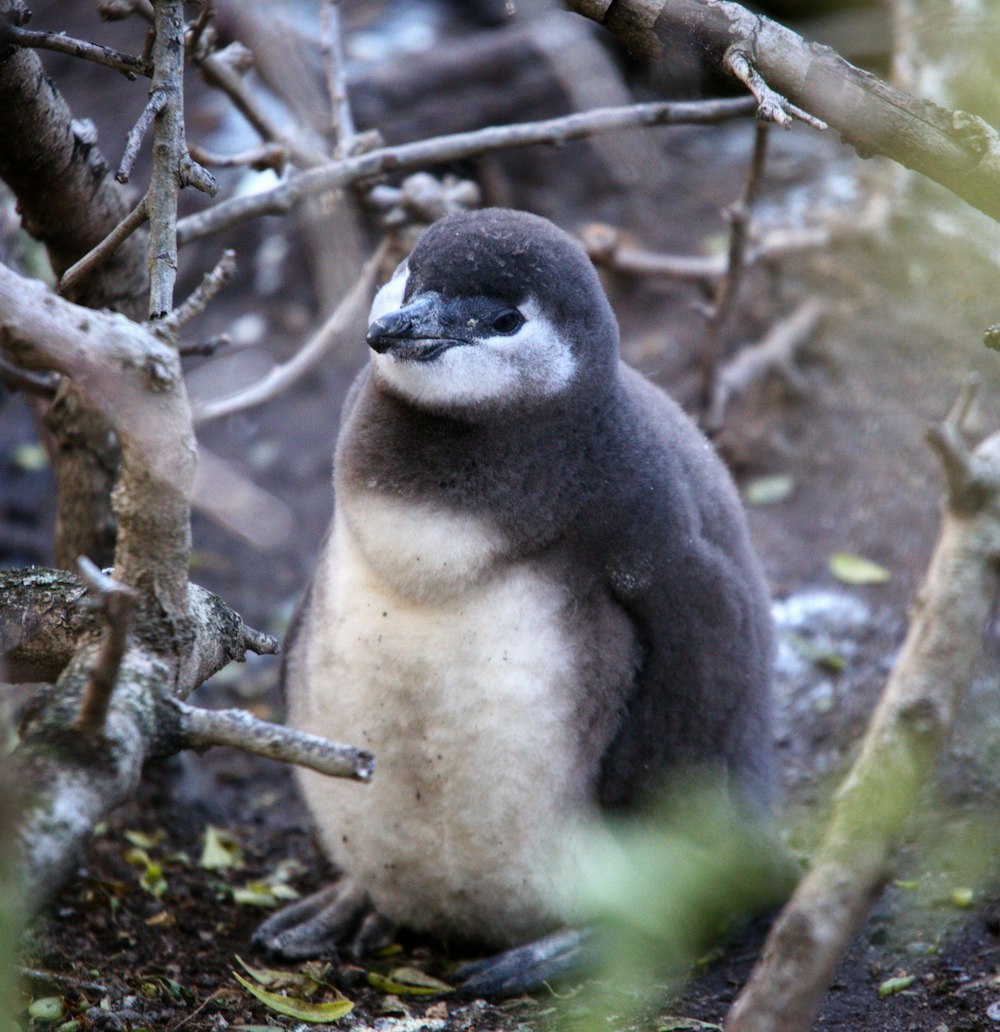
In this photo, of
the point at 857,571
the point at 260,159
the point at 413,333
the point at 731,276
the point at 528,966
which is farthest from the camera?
the point at 731,276

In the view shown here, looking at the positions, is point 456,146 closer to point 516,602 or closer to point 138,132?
point 516,602

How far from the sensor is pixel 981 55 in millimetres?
2428

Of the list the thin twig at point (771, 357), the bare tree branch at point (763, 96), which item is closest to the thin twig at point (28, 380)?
the bare tree branch at point (763, 96)

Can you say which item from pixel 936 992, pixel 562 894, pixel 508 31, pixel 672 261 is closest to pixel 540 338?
pixel 562 894

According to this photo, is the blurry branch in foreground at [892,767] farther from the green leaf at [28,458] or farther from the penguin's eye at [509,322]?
the green leaf at [28,458]

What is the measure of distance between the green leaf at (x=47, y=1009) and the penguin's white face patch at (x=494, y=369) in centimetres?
131

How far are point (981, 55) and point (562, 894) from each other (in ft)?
6.30

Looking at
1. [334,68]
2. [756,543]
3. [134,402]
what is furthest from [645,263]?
[134,402]

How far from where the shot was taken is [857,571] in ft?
14.0

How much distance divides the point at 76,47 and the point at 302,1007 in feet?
6.05

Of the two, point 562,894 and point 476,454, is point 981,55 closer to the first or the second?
point 476,454

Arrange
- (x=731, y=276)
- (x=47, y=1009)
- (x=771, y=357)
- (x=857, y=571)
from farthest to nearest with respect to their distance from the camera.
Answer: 1. (x=771, y=357)
2. (x=731, y=276)
3. (x=857, y=571)
4. (x=47, y=1009)

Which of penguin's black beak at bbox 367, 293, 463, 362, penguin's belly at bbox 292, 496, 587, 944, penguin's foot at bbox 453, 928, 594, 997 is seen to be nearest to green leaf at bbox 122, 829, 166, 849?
penguin's belly at bbox 292, 496, 587, 944

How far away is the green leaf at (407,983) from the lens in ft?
9.00
